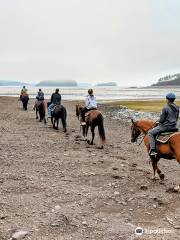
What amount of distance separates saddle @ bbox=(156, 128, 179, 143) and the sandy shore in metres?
1.40

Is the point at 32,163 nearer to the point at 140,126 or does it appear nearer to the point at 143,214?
the point at 140,126

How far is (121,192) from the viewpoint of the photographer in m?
12.9

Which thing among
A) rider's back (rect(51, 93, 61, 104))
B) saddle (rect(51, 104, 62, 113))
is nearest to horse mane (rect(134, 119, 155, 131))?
saddle (rect(51, 104, 62, 113))

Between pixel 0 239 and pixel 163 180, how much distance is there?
6.95 m

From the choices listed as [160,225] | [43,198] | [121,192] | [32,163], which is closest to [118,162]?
[32,163]

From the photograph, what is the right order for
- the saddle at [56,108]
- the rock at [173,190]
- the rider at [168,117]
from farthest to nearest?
the saddle at [56,108] → the rider at [168,117] → the rock at [173,190]

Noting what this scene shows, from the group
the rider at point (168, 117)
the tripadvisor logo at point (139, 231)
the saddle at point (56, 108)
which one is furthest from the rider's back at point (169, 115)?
the saddle at point (56, 108)

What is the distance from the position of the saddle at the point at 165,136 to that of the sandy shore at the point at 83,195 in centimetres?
140

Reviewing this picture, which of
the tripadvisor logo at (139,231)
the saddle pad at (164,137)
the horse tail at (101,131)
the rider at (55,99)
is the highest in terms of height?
the rider at (55,99)

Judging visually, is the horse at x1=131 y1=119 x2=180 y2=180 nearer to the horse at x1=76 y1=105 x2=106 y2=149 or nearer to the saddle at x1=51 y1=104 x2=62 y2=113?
the horse at x1=76 y1=105 x2=106 y2=149

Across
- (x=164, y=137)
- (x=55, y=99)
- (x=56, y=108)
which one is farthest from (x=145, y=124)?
(x=55, y=99)

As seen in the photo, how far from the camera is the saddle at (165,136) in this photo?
13828 mm

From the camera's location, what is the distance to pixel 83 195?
12.4 m

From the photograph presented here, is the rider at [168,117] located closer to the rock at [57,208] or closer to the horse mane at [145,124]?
the horse mane at [145,124]
